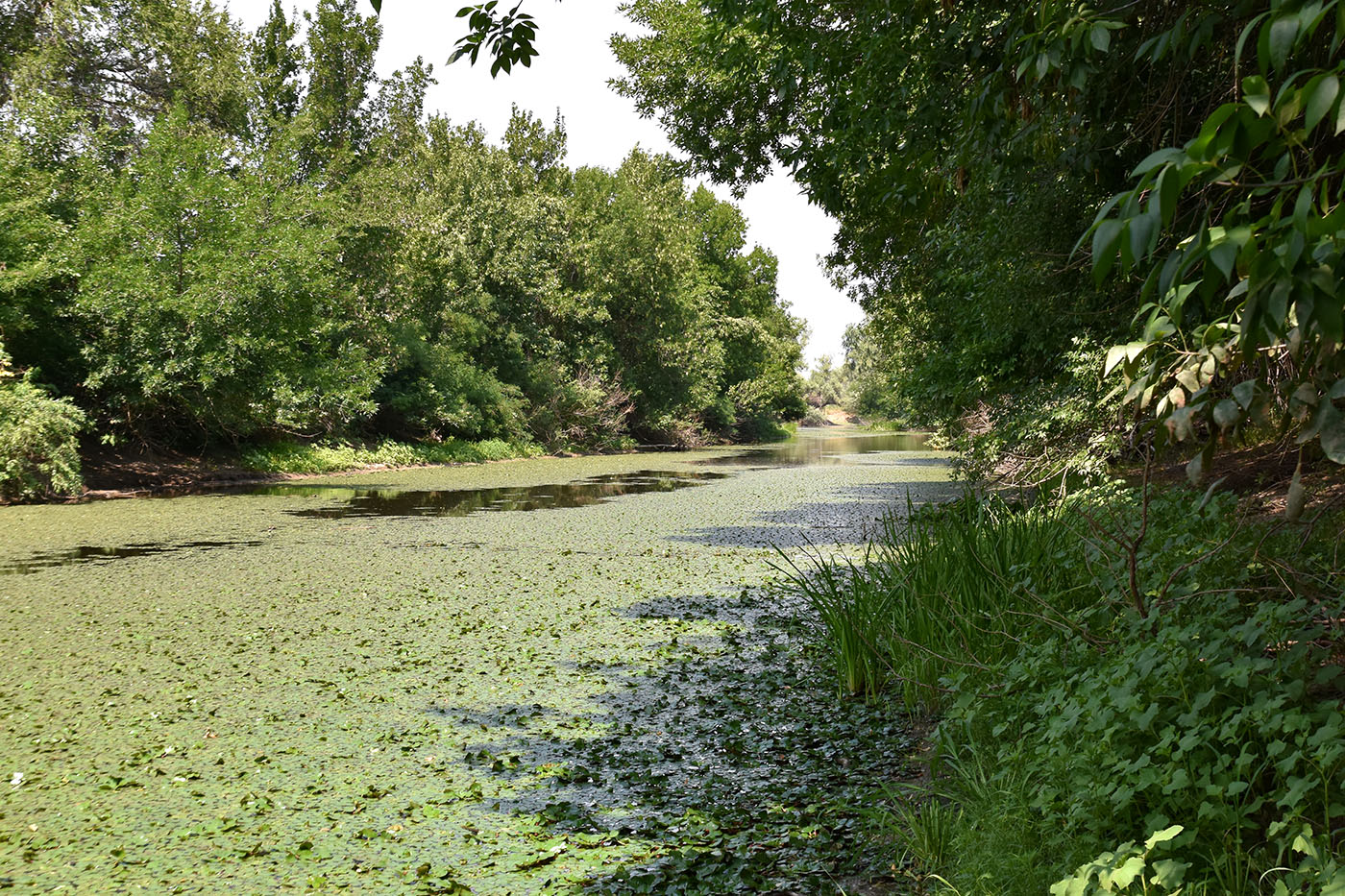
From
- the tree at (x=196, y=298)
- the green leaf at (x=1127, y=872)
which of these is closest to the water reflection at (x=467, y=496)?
the tree at (x=196, y=298)

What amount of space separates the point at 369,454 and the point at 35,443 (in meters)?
8.60

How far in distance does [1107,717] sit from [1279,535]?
2.35m

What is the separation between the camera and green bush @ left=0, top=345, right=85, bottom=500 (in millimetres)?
10602

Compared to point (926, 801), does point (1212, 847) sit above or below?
above

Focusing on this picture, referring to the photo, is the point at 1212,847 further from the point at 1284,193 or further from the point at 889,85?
the point at 889,85

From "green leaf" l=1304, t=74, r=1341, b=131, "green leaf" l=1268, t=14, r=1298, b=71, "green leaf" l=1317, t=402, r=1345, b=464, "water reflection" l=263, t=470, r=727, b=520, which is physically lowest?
"water reflection" l=263, t=470, r=727, b=520

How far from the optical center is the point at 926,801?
9.30ft

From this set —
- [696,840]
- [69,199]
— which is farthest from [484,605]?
[69,199]

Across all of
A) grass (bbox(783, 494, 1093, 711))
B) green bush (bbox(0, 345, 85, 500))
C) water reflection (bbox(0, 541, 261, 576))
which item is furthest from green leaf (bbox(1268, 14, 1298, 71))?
green bush (bbox(0, 345, 85, 500))

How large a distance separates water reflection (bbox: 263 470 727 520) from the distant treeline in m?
2.34

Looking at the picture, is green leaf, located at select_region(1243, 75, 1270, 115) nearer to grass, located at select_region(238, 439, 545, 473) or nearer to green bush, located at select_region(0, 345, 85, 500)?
green bush, located at select_region(0, 345, 85, 500)

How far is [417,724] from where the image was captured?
12.1 ft

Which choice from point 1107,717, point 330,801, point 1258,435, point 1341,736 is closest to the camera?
point 1341,736

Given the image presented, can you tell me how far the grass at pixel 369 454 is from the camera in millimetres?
16875
